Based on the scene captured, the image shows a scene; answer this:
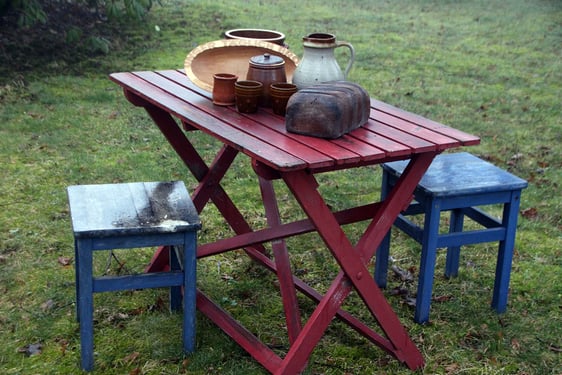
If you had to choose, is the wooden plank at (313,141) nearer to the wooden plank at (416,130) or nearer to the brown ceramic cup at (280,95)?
the brown ceramic cup at (280,95)

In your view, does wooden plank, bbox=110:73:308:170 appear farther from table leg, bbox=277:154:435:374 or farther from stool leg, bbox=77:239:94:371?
stool leg, bbox=77:239:94:371

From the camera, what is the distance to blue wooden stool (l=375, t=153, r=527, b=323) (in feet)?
10.5

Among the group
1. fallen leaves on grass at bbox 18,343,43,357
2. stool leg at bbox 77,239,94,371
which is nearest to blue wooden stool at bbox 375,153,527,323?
stool leg at bbox 77,239,94,371

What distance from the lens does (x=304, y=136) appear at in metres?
2.69

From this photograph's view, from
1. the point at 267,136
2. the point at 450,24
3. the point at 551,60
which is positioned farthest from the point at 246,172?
the point at 450,24

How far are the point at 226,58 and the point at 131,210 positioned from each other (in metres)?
0.86

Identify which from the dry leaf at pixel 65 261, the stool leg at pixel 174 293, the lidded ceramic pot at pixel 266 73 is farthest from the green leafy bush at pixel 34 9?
the lidded ceramic pot at pixel 266 73

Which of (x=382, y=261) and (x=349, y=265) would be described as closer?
(x=349, y=265)

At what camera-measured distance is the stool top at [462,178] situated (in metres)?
3.21

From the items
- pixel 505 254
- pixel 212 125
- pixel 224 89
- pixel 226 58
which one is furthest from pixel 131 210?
pixel 505 254

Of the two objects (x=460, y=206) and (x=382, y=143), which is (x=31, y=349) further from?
(x=460, y=206)

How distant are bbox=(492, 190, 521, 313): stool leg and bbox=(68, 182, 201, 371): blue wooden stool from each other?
1441 millimetres

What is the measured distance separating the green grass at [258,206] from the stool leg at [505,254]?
8 cm

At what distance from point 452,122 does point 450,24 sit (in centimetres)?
492
